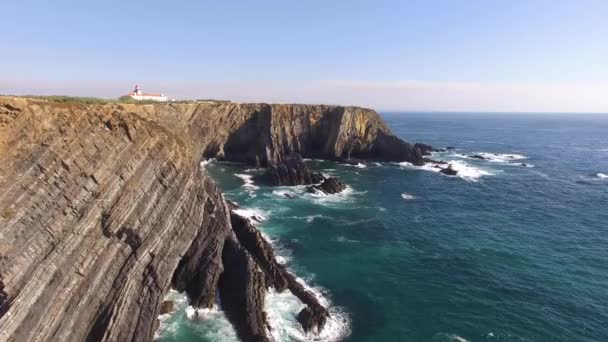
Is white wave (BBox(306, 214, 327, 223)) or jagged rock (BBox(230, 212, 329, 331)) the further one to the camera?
white wave (BBox(306, 214, 327, 223))

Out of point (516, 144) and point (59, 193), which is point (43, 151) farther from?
point (516, 144)

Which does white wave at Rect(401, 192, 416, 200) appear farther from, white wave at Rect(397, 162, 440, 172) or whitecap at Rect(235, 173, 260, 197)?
whitecap at Rect(235, 173, 260, 197)

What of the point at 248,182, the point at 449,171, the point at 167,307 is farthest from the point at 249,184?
the point at 449,171

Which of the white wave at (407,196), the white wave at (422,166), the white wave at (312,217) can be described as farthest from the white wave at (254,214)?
the white wave at (422,166)

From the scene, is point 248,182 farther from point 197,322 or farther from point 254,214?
point 197,322

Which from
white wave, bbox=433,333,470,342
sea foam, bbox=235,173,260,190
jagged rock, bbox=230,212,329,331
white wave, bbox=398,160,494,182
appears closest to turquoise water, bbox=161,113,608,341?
white wave, bbox=433,333,470,342

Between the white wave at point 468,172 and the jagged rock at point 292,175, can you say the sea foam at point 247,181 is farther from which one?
the white wave at point 468,172
